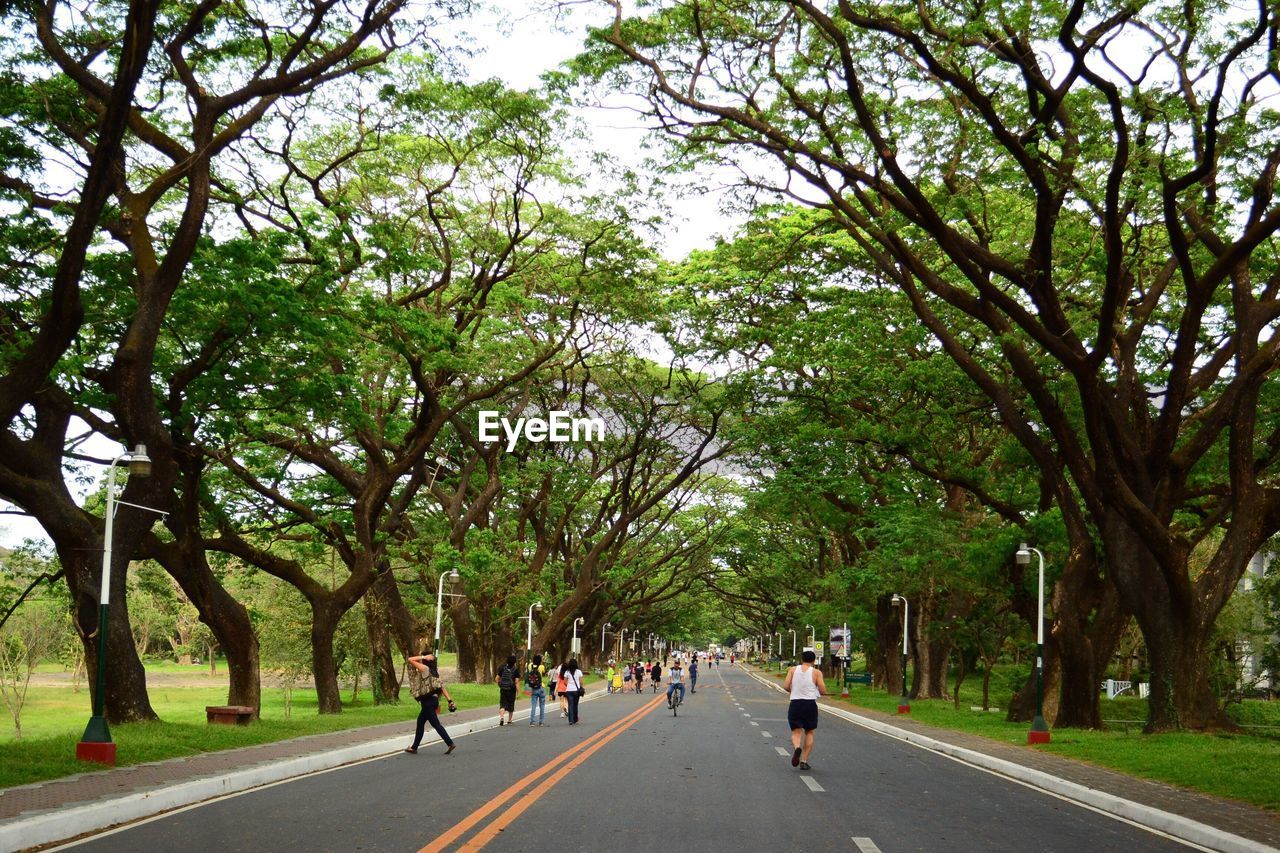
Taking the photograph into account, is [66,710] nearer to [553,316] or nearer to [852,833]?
[553,316]

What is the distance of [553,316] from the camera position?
111 ft

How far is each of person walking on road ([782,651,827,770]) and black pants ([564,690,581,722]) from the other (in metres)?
12.1

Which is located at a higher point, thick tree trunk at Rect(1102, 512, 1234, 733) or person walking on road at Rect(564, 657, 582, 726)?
thick tree trunk at Rect(1102, 512, 1234, 733)

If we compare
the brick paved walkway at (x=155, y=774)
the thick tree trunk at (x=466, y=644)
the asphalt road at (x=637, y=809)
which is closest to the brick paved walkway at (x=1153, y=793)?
the asphalt road at (x=637, y=809)

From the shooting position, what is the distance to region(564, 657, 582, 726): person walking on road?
28381 millimetres

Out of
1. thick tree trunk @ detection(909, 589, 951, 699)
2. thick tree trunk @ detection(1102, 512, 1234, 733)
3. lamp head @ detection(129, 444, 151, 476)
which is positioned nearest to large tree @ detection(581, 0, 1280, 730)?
thick tree trunk @ detection(1102, 512, 1234, 733)

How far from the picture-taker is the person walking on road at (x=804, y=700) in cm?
1620

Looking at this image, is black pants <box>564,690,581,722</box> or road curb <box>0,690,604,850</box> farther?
black pants <box>564,690,581,722</box>

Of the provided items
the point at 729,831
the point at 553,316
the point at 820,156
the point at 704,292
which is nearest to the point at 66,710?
the point at 553,316

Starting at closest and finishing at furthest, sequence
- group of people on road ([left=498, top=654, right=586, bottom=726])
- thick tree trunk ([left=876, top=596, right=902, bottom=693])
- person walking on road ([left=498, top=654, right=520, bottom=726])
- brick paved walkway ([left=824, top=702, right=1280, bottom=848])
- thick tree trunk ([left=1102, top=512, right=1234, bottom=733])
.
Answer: brick paved walkway ([left=824, top=702, right=1280, bottom=848])
thick tree trunk ([left=1102, top=512, right=1234, bottom=733])
person walking on road ([left=498, top=654, right=520, bottom=726])
group of people on road ([left=498, top=654, right=586, bottom=726])
thick tree trunk ([left=876, top=596, right=902, bottom=693])

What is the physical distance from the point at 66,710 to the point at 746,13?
40211 millimetres

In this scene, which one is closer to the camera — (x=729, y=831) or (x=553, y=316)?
(x=729, y=831)

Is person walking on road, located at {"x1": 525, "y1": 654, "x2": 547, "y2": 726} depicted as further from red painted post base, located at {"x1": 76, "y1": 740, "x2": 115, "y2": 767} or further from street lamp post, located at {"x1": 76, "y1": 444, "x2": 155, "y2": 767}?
red painted post base, located at {"x1": 76, "y1": 740, "x2": 115, "y2": 767}

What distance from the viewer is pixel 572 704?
28547 mm
